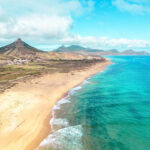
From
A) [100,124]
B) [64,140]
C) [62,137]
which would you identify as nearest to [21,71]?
[62,137]

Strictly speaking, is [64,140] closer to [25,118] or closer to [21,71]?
Answer: [25,118]

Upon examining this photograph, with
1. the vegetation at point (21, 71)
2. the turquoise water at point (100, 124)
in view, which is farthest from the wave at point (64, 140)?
the vegetation at point (21, 71)

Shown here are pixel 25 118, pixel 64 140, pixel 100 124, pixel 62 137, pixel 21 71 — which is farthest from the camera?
pixel 21 71

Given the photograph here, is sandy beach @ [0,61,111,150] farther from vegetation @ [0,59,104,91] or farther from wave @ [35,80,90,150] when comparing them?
vegetation @ [0,59,104,91]

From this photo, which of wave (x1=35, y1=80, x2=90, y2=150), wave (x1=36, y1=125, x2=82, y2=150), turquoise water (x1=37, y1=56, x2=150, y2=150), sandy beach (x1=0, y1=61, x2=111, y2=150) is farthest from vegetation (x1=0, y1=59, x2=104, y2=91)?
wave (x1=36, y1=125, x2=82, y2=150)

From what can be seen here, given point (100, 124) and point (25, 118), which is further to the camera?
point (25, 118)

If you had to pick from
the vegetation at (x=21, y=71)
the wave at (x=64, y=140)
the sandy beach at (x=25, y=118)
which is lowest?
the wave at (x=64, y=140)

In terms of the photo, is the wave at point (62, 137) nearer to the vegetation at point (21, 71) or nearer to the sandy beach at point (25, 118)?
the sandy beach at point (25, 118)

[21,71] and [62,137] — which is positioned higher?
[21,71]

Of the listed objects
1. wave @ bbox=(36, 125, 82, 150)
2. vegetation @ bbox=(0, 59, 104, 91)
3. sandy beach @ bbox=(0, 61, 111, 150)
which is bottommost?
wave @ bbox=(36, 125, 82, 150)

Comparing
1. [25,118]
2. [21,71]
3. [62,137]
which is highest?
[21,71]

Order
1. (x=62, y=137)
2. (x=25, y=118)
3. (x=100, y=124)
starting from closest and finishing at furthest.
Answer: (x=62, y=137)
(x=100, y=124)
(x=25, y=118)

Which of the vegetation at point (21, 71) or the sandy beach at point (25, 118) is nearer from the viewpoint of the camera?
the sandy beach at point (25, 118)
